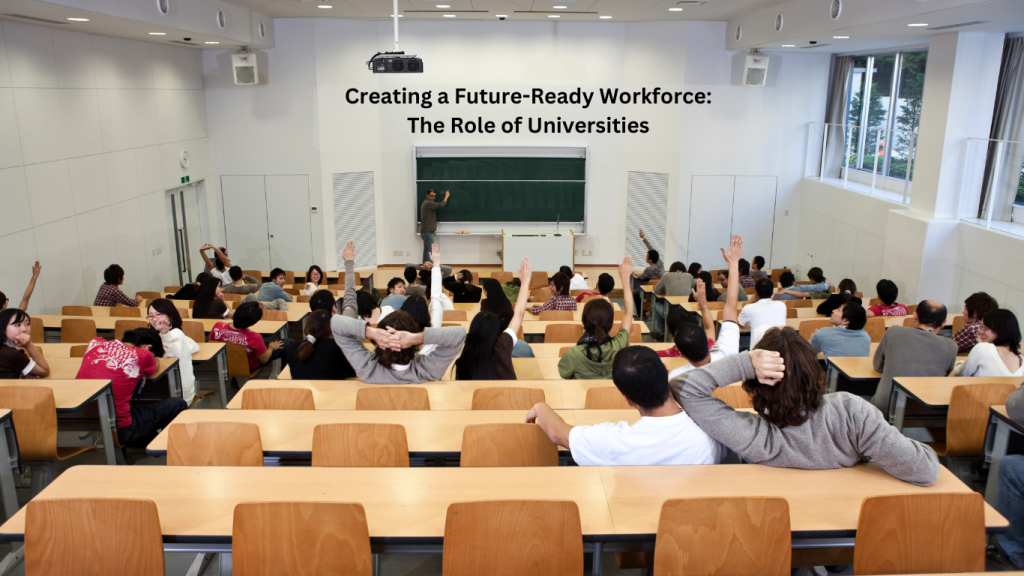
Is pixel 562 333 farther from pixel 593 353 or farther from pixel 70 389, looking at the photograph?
pixel 70 389

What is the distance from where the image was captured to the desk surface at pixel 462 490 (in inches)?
101

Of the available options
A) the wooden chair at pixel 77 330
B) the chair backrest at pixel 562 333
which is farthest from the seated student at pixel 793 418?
the wooden chair at pixel 77 330

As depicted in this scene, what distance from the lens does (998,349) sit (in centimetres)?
447

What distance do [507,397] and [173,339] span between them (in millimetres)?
2908

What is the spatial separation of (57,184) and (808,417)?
28.5 feet

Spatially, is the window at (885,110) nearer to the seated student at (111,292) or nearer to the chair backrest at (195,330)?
the chair backrest at (195,330)

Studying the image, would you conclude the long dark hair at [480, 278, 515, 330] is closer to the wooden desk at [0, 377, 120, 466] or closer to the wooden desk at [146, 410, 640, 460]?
the wooden desk at [146, 410, 640, 460]

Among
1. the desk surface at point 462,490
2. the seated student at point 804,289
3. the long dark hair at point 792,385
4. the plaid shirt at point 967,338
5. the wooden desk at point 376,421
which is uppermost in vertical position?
the long dark hair at point 792,385

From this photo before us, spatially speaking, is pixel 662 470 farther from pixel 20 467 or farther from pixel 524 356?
pixel 20 467

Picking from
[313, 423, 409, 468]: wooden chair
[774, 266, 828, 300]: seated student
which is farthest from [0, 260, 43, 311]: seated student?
[774, 266, 828, 300]: seated student

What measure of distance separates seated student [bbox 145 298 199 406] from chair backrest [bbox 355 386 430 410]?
2112mm

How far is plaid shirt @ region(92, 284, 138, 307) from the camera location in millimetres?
7902

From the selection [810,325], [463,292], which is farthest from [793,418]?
[463,292]

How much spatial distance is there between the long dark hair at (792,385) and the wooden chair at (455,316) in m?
4.39
